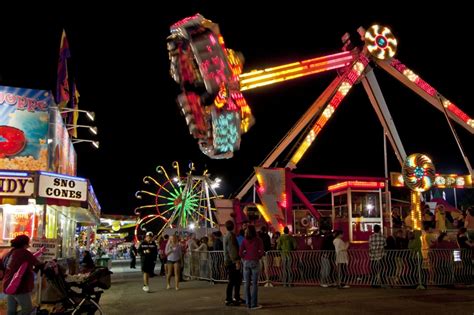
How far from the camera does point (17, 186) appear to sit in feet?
39.9

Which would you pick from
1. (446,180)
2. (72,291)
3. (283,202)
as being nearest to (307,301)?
(72,291)

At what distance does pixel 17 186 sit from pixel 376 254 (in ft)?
30.5

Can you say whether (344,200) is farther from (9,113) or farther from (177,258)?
(9,113)

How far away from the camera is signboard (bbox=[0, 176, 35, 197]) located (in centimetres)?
1201

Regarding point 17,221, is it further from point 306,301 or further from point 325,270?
point 306,301

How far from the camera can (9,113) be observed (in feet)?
52.1

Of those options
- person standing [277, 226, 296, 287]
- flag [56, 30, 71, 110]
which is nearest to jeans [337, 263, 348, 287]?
Result: person standing [277, 226, 296, 287]

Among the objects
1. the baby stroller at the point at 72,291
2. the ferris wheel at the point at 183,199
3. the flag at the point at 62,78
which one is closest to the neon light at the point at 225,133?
the baby stroller at the point at 72,291

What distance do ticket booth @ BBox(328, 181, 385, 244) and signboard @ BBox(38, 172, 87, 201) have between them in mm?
9647

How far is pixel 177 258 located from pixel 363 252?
519 centimetres

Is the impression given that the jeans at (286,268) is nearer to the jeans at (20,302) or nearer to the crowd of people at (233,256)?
the crowd of people at (233,256)

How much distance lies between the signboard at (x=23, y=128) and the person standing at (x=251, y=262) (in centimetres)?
905

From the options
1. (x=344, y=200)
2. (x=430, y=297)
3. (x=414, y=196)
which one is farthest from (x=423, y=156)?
(x=430, y=297)

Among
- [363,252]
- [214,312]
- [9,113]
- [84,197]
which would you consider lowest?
[214,312]
